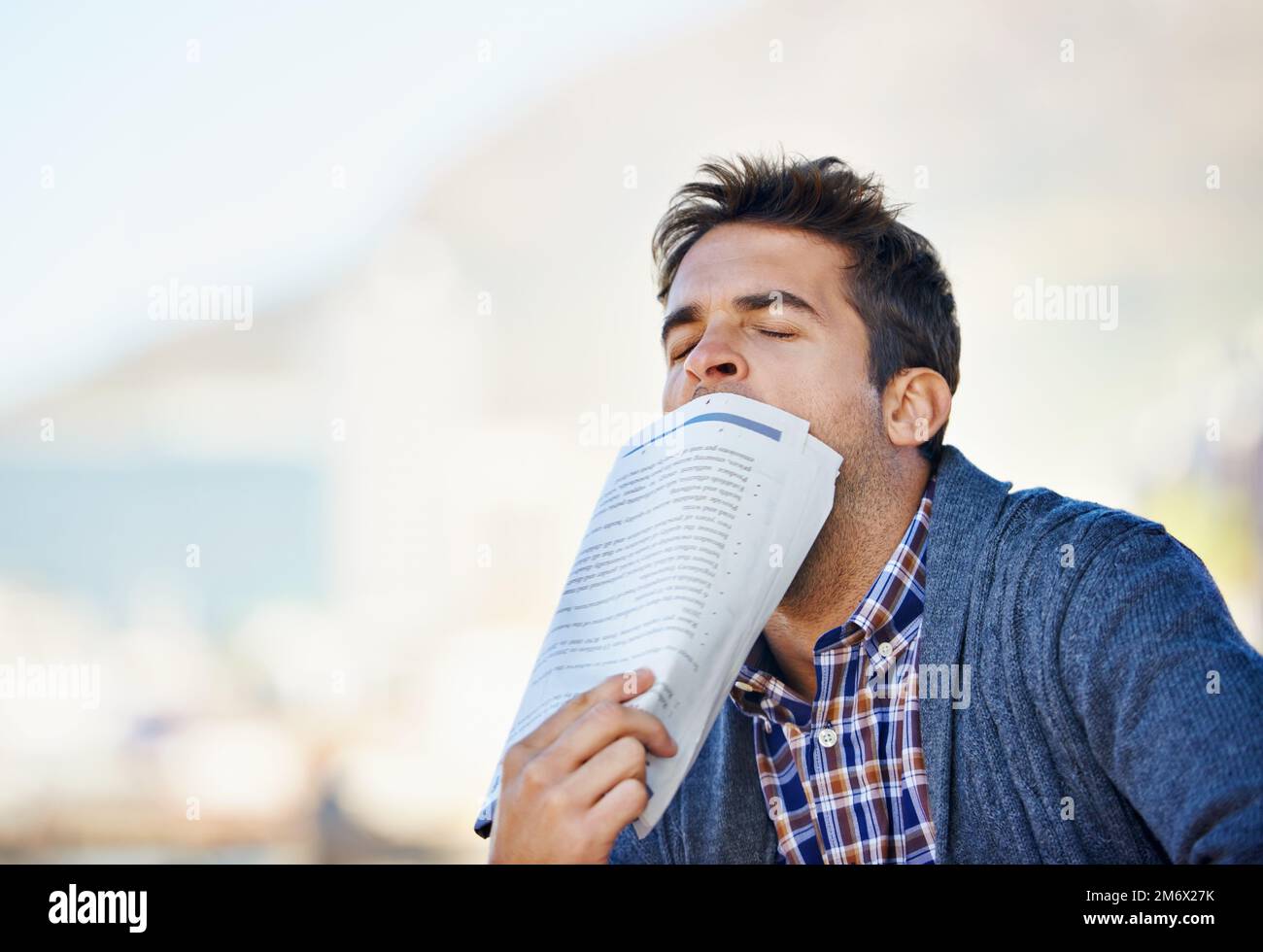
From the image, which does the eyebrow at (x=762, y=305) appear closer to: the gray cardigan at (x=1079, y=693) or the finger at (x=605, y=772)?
the gray cardigan at (x=1079, y=693)

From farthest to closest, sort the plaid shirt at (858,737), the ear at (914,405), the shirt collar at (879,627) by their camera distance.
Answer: the ear at (914,405), the shirt collar at (879,627), the plaid shirt at (858,737)

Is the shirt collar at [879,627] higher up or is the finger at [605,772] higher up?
the shirt collar at [879,627]

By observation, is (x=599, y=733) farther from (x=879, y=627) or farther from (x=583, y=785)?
(x=879, y=627)

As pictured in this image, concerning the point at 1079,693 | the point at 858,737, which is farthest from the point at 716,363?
the point at 1079,693

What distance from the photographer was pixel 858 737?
1.73m

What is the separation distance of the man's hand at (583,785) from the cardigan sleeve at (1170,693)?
554mm

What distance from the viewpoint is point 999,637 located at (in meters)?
1.57

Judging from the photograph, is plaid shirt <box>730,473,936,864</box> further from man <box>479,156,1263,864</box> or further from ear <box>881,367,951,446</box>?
ear <box>881,367,951,446</box>

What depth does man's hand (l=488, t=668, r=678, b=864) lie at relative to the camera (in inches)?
49.6

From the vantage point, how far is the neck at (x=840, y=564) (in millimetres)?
1906

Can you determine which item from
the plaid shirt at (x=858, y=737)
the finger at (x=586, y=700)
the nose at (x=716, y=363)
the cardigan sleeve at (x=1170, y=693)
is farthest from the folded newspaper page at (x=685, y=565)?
the cardigan sleeve at (x=1170, y=693)
